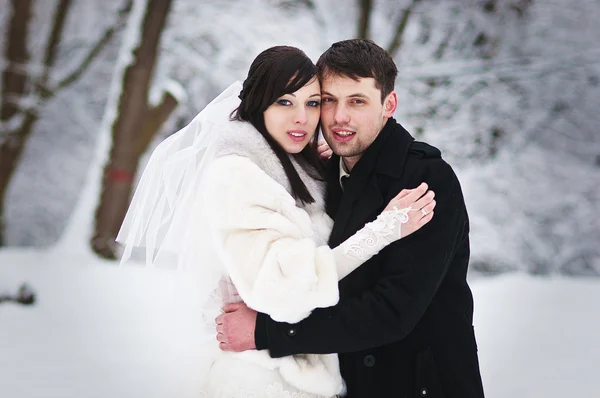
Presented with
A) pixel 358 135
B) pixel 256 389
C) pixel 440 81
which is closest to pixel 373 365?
pixel 256 389

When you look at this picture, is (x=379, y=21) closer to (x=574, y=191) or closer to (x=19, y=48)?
(x=574, y=191)

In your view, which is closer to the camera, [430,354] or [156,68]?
[430,354]

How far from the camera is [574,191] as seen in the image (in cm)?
788

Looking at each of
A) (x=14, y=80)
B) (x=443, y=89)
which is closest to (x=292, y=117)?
(x=443, y=89)

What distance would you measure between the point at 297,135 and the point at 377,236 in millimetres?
463

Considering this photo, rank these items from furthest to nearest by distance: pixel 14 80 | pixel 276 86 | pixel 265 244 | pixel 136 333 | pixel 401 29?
pixel 14 80 < pixel 401 29 < pixel 136 333 < pixel 276 86 < pixel 265 244

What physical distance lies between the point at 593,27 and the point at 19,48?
6.90m

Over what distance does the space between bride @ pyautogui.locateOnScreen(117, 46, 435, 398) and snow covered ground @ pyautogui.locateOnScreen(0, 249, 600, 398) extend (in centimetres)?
130

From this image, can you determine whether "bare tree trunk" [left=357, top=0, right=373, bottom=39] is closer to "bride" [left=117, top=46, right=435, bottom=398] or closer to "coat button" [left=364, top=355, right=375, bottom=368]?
"bride" [left=117, top=46, right=435, bottom=398]

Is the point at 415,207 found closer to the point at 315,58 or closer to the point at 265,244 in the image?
the point at 265,244

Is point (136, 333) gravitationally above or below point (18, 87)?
below

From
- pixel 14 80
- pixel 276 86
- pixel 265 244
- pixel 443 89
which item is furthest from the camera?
pixel 14 80

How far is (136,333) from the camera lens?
529 centimetres

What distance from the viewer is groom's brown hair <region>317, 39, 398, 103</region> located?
6.99 ft
